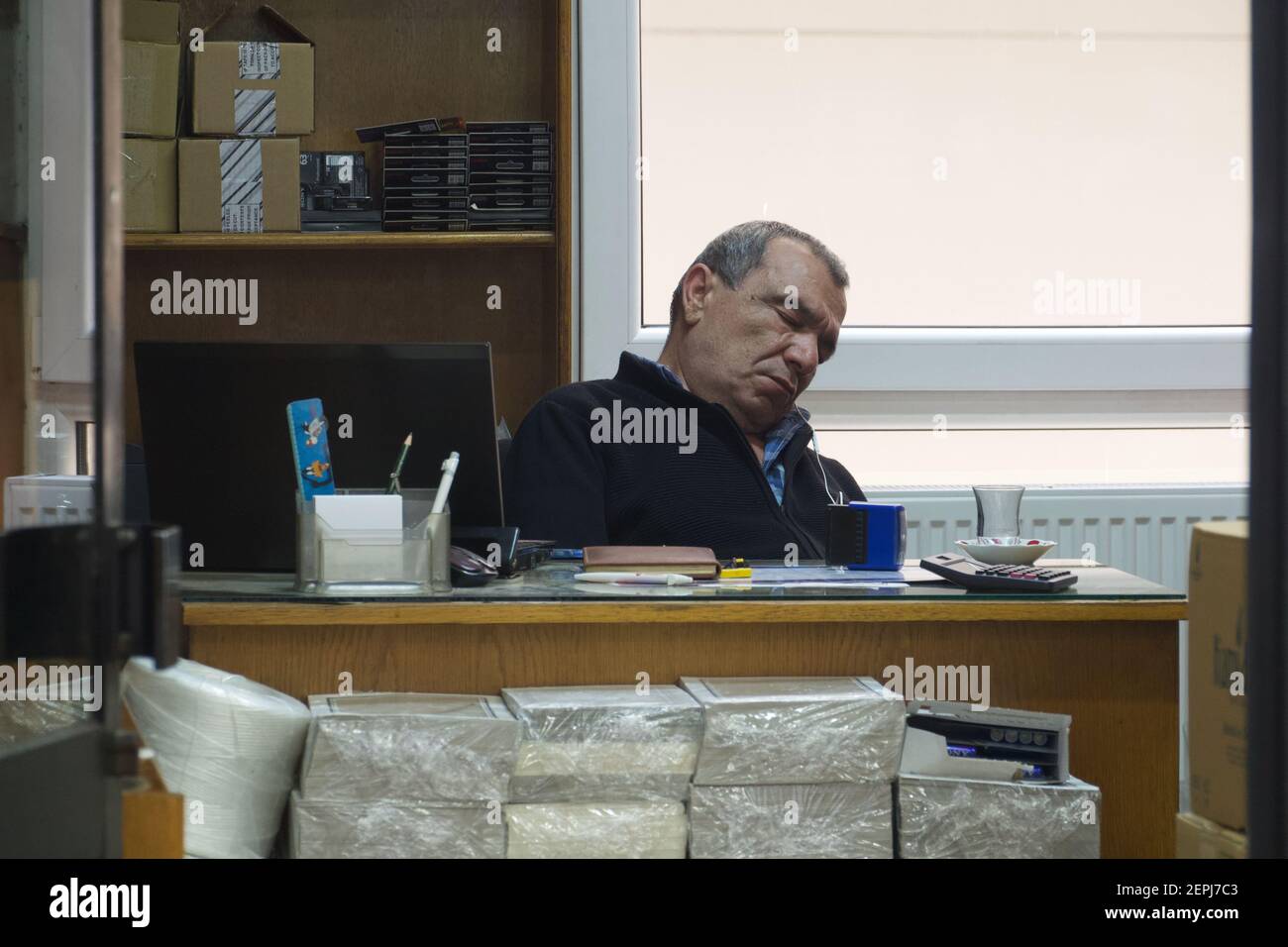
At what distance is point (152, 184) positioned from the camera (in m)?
2.94

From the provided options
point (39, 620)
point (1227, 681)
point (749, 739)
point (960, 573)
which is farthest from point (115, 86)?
point (960, 573)

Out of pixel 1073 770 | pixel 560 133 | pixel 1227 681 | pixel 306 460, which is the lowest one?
pixel 1073 770

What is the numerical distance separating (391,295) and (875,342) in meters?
1.19

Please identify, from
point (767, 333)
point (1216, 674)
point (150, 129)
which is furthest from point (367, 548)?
point (150, 129)

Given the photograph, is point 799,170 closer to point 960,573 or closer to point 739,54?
point 739,54

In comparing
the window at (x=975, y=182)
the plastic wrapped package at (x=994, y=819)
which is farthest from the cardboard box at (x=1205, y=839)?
the window at (x=975, y=182)

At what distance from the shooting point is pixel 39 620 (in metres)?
Answer: 0.51

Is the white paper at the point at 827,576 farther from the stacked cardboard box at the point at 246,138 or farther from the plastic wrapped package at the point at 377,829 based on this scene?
the stacked cardboard box at the point at 246,138

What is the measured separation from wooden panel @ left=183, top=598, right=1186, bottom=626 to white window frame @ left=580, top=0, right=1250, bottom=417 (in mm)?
1794

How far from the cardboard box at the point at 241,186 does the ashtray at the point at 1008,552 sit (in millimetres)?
1895

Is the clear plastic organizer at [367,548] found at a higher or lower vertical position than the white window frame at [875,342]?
lower

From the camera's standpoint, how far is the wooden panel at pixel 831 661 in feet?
4.66

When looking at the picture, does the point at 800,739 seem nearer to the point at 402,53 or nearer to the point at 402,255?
the point at 402,255

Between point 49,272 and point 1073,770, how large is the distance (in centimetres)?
262
